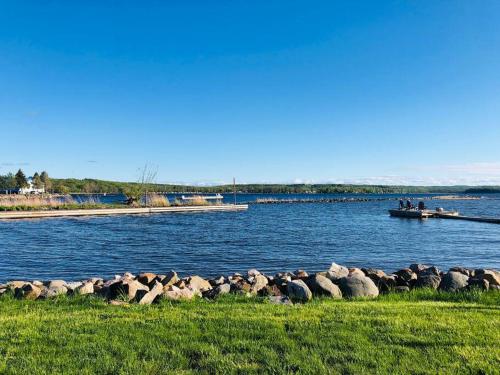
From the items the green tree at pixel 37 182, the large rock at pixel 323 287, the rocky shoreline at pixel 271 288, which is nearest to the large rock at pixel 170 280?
the rocky shoreline at pixel 271 288

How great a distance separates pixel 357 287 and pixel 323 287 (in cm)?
72

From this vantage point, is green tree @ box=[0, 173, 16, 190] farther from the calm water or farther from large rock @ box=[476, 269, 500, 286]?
large rock @ box=[476, 269, 500, 286]

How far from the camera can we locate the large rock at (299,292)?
8.13 meters

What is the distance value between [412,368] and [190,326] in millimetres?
2970

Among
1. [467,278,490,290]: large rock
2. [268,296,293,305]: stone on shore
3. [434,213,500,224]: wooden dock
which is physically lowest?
[434,213,500,224]: wooden dock

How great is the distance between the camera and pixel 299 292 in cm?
820

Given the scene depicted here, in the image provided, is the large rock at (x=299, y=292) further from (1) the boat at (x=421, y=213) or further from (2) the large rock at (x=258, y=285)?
(1) the boat at (x=421, y=213)

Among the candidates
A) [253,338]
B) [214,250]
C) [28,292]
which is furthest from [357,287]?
[214,250]

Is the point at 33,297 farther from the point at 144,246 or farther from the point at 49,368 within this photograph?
the point at 144,246

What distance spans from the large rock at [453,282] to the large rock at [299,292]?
3.13 m

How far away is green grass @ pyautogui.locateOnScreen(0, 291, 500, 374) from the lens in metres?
4.67

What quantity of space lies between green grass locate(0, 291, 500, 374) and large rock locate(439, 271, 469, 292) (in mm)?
1353

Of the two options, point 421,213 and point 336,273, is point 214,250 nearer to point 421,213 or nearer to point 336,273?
point 336,273

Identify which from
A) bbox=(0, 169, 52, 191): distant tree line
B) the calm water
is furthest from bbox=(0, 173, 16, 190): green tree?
the calm water
